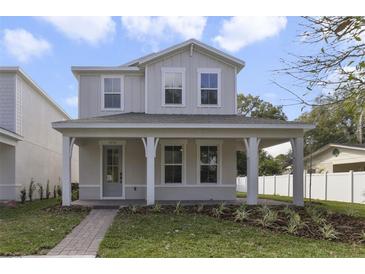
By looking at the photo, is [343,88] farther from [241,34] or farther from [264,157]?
[264,157]

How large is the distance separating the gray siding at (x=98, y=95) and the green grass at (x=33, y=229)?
5053 mm

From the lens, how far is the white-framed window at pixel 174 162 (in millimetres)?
17391

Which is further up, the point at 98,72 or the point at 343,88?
the point at 98,72

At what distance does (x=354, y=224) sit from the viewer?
11812 mm

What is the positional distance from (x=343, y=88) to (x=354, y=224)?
556 centimetres

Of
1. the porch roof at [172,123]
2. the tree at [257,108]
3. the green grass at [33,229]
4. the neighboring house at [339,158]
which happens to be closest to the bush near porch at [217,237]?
the green grass at [33,229]

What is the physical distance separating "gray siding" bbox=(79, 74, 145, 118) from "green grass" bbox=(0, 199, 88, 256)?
5.05m

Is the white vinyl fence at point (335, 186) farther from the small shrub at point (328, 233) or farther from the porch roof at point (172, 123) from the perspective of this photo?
the small shrub at point (328, 233)

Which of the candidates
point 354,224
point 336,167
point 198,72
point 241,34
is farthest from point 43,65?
point 336,167

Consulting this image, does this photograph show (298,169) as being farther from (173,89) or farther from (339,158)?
(339,158)

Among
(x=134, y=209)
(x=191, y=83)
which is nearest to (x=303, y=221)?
(x=134, y=209)

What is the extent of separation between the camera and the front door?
17.5 metres
